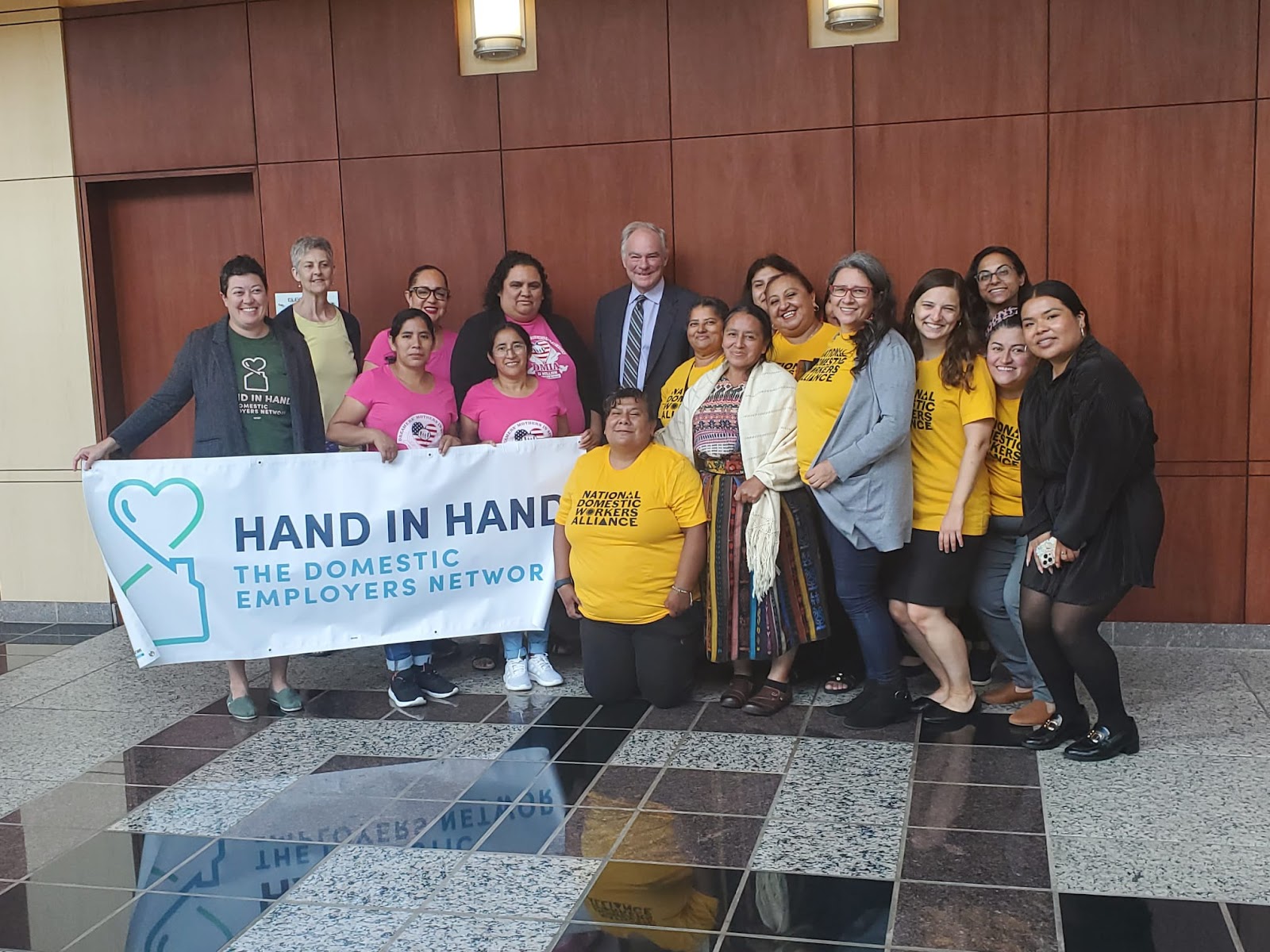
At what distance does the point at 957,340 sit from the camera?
4062 mm

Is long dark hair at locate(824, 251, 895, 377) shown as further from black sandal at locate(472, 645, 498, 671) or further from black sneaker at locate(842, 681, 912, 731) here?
black sandal at locate(472, 645, 498, 671)

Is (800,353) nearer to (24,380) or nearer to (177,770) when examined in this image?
(177,770)

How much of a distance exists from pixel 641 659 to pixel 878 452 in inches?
47.4

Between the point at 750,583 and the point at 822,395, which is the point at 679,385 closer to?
the point at 822,395

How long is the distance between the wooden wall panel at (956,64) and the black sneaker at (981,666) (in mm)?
2382

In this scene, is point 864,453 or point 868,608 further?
point 868,608

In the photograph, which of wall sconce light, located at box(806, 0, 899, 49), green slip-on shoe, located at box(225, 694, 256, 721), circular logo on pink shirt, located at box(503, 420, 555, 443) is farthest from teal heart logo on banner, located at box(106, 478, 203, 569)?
wall sconce light, located at box(806, 0, 899, 49)

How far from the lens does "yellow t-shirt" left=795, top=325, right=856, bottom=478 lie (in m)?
4.21

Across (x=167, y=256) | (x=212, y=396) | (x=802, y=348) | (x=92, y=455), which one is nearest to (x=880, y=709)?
(x=802, y=348)

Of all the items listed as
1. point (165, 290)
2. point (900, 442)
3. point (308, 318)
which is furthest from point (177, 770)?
point (165, 290)

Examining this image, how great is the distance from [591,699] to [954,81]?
10.4 feet

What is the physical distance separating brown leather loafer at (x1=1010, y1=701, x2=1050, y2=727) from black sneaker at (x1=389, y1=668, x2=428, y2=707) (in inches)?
88.7

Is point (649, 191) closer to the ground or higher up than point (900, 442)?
higher up

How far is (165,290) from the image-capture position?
20.9 ft
